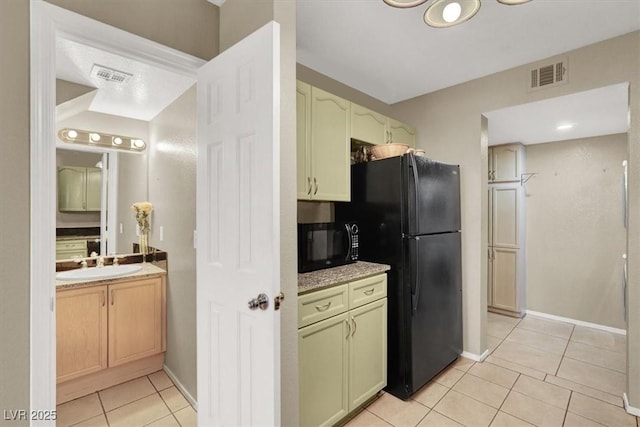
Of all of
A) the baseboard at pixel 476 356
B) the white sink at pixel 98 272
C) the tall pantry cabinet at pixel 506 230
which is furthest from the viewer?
the tall pantry cabinet at pixel 506 230

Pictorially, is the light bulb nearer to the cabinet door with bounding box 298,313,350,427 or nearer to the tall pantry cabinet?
the cabinet door with bounding box 298,313,350,427

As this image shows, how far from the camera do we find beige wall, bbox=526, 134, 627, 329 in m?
3.30

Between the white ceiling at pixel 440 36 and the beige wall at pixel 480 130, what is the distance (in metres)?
0.12

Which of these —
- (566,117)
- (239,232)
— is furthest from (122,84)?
(566,117)

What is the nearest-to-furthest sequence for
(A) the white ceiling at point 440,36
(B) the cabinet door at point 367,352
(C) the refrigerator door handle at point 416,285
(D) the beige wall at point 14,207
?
(D) the beige wall at point 14,207
(A) the white ceiling at point 440,36
(B) the cabinet door at point 367,352
(C) the refrigerator door handle at point 416,285

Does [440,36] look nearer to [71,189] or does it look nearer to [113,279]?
[113,279]

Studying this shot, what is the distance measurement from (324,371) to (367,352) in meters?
0.39

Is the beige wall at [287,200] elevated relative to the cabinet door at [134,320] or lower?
elevated

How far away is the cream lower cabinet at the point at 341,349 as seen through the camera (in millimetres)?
1608

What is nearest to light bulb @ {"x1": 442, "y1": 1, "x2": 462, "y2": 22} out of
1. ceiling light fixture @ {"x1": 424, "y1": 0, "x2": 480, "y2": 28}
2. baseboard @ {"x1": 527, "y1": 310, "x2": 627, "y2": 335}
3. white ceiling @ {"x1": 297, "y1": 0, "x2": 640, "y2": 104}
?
ceiling light fixture @ {"x1": 424, "y1": 0, "x2": 480, "y2": 28}

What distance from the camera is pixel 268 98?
1.20 metres

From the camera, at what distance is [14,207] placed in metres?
1.14

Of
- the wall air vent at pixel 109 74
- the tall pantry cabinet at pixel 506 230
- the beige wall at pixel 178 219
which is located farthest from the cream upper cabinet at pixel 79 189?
the tall pantry cabinet at pixel 506 230

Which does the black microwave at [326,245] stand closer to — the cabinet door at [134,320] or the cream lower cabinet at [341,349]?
the cream lower cabinet at [341,349]
